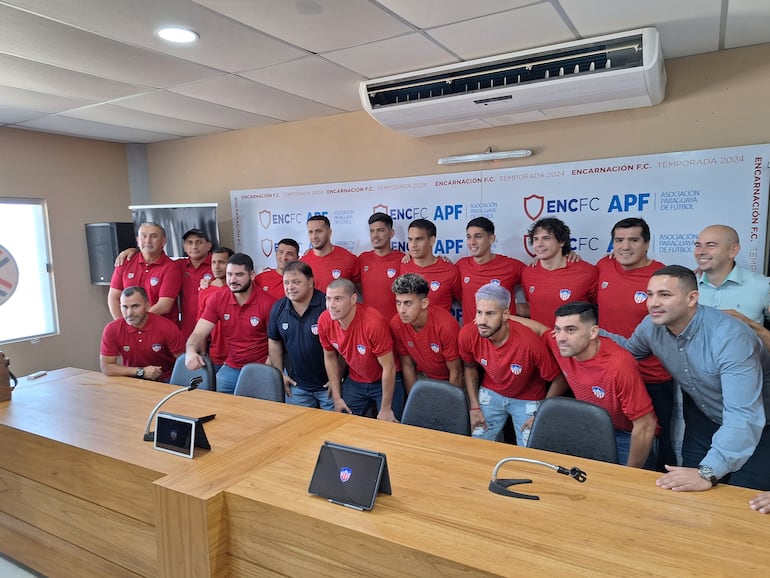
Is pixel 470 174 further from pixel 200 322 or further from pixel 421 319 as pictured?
pixel 200 322

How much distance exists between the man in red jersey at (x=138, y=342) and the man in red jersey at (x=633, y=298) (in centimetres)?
268

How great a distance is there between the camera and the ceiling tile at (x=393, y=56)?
2.56 metres

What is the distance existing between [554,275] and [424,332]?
0.90m

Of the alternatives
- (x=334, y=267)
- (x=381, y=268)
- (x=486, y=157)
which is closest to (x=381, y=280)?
(x=381, y=268)

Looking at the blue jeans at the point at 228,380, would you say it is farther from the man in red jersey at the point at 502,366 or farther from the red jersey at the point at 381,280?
the man in red jersey at the point at 502,366

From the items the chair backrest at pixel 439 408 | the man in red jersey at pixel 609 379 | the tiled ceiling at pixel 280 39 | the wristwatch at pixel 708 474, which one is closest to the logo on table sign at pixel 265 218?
the tiled ceiling at pixel 280 39

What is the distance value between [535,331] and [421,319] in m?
0.62

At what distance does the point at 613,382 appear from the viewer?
2094 mm

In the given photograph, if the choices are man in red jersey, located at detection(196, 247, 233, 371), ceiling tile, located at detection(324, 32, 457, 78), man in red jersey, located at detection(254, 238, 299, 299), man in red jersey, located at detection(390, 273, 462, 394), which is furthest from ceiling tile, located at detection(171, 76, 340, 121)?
man in red jersey, located at detection(390, 273, 462, 394)

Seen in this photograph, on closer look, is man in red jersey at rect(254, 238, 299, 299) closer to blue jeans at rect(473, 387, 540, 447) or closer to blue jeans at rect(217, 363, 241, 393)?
blue jeans at rect(217, 363, 241, 393)

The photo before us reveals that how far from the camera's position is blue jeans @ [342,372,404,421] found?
118 inches

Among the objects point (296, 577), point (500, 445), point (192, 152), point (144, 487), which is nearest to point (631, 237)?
point (500, 445)

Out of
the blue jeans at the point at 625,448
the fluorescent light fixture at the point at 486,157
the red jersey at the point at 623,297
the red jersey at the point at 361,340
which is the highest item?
the fluorescent light fixture at the point at 486,157

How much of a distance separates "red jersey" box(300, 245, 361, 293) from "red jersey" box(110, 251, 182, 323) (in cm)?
115
